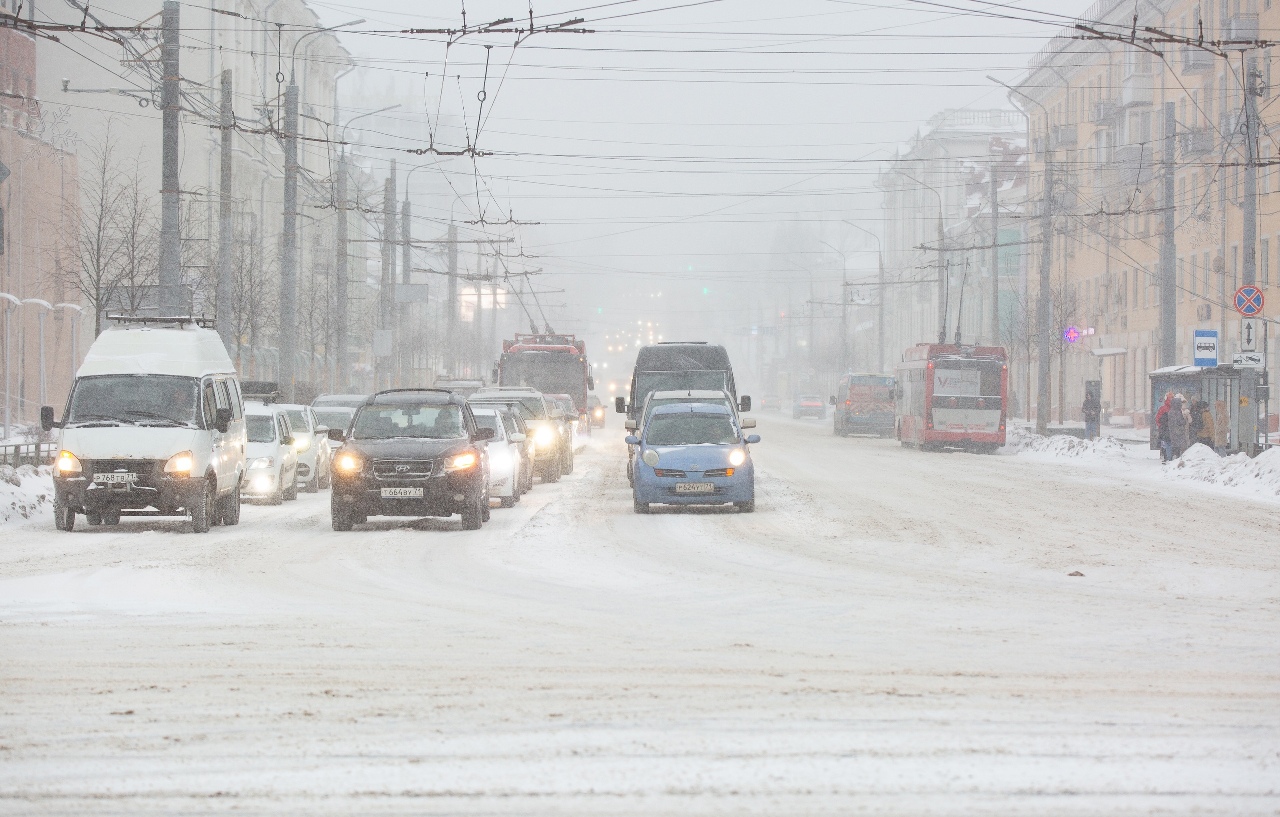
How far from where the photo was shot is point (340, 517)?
22.3 metres

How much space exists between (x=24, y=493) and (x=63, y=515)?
9.56 ft

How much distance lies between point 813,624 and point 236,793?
6232 millimetres

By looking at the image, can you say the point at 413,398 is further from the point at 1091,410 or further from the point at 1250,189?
the point at 1091,410

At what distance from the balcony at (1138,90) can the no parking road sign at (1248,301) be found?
38.2 metres

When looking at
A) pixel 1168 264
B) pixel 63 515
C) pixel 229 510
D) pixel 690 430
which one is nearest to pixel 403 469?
pixel 229 510

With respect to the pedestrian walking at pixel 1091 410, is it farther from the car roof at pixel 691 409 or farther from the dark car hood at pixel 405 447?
the dark car hood at pixel 405 447

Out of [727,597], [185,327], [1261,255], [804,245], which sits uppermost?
[804,245]

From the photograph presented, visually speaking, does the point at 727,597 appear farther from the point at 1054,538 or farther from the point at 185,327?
the point at 185,327

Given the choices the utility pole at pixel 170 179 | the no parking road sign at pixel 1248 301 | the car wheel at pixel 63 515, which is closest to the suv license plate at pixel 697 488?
the car wheel at pixel 63 515

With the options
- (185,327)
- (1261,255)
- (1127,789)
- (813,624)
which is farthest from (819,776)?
(1261,255)

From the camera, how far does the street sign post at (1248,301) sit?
1350 inches

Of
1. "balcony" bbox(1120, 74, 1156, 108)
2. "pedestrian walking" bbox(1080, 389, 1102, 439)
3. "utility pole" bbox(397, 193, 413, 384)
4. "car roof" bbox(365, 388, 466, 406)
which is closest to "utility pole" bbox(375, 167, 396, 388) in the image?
"utility pole" bbox(397, 193, 413, 384)

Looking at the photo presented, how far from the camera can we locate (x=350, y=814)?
6.48 m

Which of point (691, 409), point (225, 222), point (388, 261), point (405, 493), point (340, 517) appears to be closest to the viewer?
point (340, 517)
